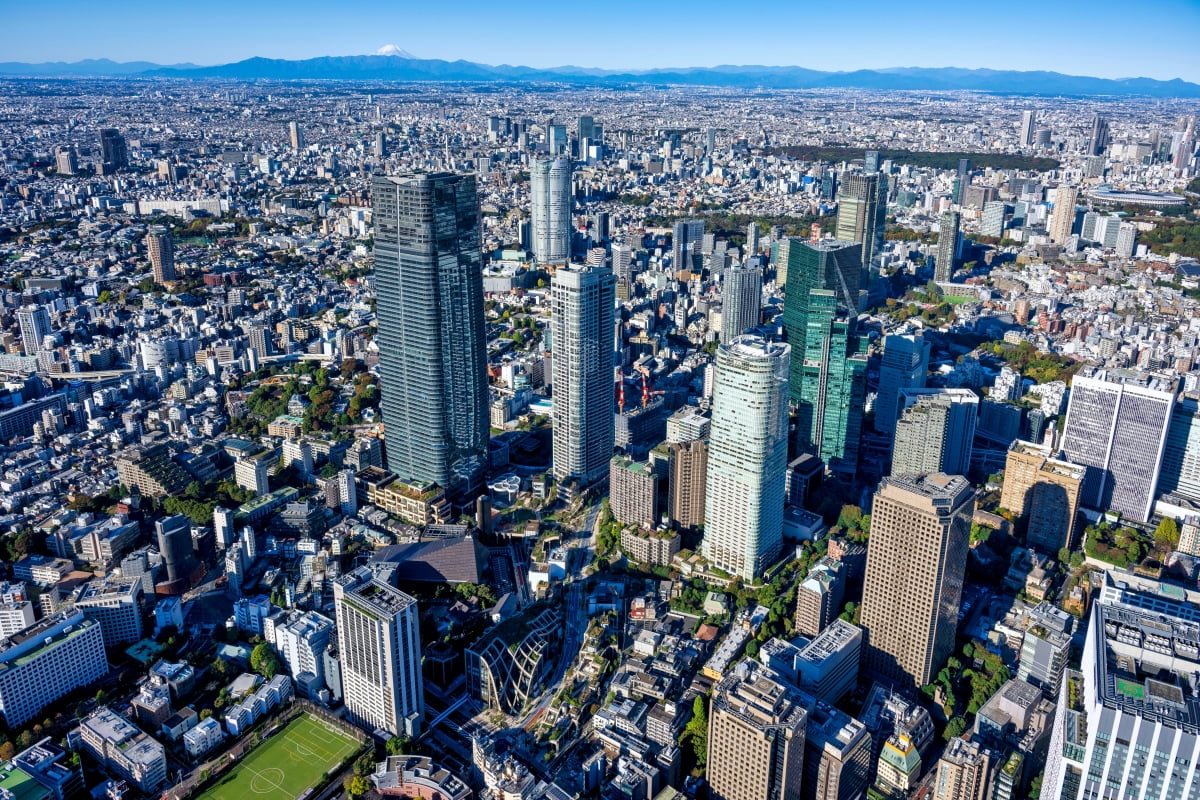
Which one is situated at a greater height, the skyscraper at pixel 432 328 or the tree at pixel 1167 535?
the skyscraper at pixel 432 328

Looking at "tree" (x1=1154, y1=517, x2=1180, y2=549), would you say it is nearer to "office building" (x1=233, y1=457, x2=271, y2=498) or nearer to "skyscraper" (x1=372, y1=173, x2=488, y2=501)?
"skyscraper" (x1=372, y1=173, x2=488, y2=501)

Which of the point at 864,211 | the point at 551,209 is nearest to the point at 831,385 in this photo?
the point at 864,211

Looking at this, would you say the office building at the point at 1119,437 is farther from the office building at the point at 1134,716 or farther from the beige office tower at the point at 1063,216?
the beige office tower at the point at 1063,216

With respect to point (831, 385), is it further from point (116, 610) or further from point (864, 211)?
point (864, 211)

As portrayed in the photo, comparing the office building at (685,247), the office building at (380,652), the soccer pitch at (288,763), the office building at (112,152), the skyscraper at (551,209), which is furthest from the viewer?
the office building at (112,152)

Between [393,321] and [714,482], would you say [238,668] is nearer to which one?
[393,321]

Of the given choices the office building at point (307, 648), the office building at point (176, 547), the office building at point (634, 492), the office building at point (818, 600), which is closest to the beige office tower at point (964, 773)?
the office building at point (818, 600)

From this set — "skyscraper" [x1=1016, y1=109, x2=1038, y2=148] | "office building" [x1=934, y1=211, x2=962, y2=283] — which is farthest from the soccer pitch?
"skyscraper" [x1=1016, y1=109, x2=1038, y2=148]

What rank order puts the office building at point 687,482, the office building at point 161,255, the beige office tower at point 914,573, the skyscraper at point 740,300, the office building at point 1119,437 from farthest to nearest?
the office building at point 161,255, the skyscraper at point 740,300, the office building at point 1119,437, the office building at point 687,482, the beige office tower at point 914,573
